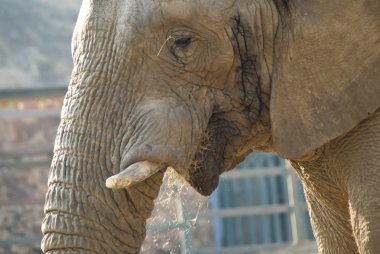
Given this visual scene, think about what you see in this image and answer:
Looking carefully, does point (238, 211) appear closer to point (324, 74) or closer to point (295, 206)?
point (295, 206)

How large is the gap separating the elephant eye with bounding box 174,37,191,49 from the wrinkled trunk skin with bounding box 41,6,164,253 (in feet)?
0.70

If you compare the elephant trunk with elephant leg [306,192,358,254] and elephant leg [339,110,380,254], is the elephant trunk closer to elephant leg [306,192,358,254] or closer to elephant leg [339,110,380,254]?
elephant leg [339,110,380,254]

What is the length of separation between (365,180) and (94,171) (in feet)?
3.49

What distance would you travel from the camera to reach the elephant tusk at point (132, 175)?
4.47 m

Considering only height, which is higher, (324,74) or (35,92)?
(35,92)

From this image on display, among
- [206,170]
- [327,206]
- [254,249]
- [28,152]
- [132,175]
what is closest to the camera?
[132,175]

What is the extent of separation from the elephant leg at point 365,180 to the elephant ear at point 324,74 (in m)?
0.07

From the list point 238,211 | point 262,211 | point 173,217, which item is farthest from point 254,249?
point 173,217

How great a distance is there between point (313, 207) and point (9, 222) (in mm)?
7591

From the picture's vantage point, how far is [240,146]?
5125 millimetres

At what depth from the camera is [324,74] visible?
4930 millimetres

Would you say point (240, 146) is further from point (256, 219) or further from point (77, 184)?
point (256, 219)

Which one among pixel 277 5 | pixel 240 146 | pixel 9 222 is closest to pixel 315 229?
pixel 240 146

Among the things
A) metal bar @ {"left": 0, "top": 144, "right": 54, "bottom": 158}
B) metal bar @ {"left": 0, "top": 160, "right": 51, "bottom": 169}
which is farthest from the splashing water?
metal bar @ {"left": 0, "top": 144, "right": 54, "bottom": 158}
